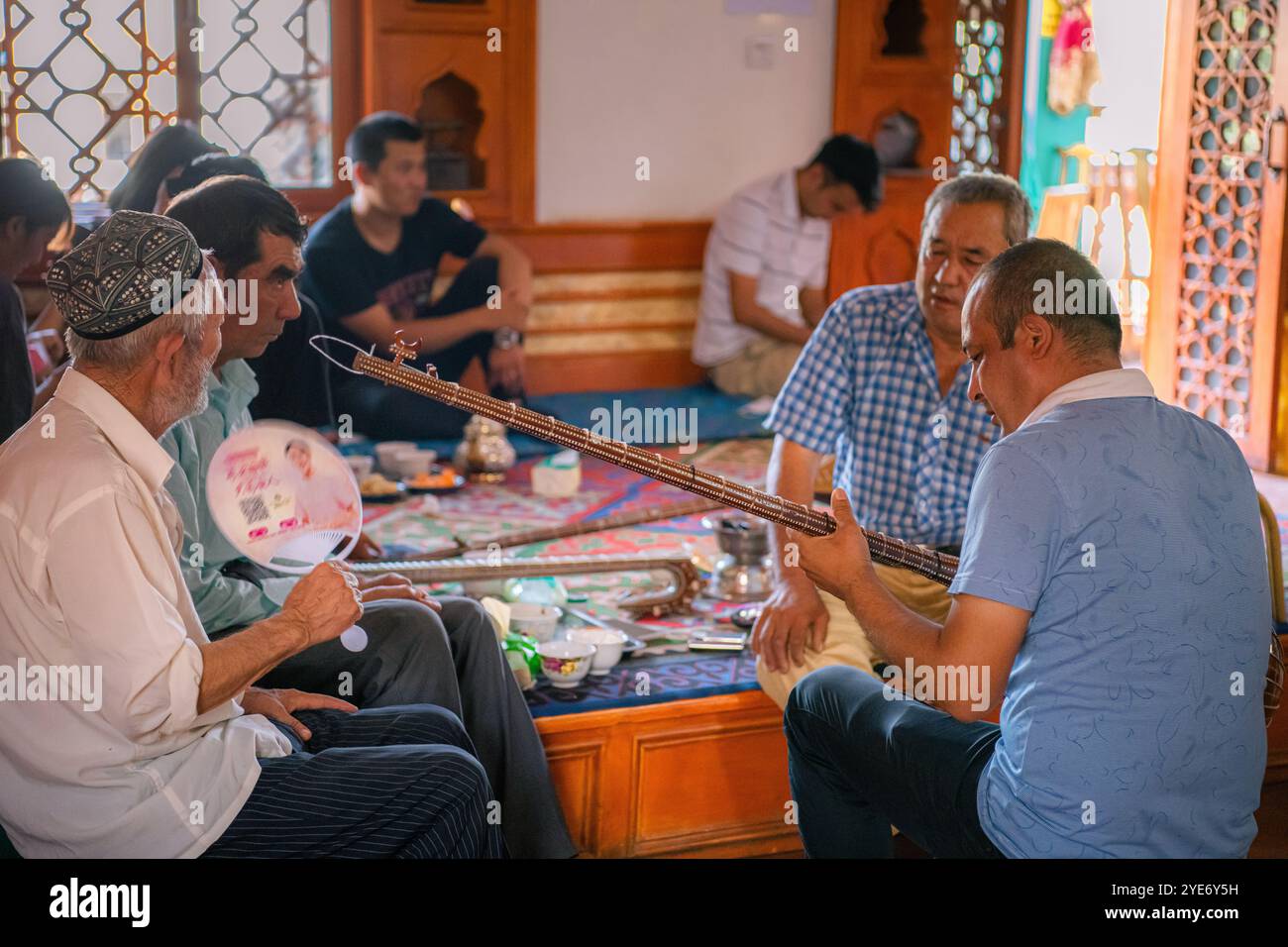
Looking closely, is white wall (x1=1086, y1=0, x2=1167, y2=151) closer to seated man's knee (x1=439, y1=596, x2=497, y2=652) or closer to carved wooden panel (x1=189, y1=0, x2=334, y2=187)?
carved wooden panel (x1=189, y1=0, x2=334, y2=187)

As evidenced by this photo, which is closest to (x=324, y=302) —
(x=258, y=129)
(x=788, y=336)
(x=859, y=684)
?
(x=258, y=129)

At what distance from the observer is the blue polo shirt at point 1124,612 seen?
1790 mm

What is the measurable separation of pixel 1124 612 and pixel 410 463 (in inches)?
122

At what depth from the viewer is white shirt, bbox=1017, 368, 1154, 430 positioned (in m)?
1.86

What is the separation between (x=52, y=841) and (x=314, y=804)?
317mm

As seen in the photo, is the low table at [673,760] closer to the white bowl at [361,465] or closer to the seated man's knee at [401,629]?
the seated man's knee at [401,629]

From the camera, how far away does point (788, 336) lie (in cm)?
598

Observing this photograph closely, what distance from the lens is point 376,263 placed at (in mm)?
5152

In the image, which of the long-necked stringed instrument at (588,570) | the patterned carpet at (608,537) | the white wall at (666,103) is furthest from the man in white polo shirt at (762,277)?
the long-necked stringed instrument at (588,570)

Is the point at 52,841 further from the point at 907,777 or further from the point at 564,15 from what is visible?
the point at 564,15

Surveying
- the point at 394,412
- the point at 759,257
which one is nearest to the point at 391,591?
the point at 394,412

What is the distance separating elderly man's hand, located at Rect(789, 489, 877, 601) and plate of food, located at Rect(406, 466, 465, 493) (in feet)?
8.20

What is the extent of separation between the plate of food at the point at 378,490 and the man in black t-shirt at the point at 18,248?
1395 mm

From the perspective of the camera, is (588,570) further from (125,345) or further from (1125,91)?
(1125,91)
